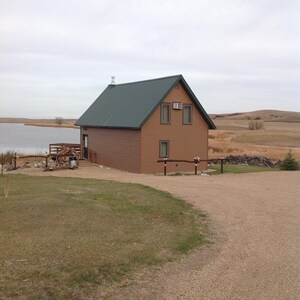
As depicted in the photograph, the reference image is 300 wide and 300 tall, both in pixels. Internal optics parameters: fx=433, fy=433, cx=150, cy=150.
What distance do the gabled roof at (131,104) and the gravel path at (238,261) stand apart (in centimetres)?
1214

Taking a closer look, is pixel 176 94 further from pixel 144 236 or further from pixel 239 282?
pixel 239 282

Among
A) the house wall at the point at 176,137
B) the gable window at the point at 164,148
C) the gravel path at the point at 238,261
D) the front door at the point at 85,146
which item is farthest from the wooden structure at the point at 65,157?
the gravel path at the point at 238,261

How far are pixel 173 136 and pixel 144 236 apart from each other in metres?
18.3

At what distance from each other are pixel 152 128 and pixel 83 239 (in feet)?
58.8

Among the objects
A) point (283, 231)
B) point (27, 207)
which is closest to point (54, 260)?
point (27, 207)

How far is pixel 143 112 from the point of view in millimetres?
26250

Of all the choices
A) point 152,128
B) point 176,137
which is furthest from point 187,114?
point 152,128

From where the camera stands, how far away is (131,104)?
28.8 metres

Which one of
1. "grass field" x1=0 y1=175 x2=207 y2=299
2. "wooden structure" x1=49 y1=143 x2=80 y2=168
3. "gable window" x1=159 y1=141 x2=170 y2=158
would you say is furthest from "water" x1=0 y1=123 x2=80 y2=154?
"grass field" x1=0 y1=175 x2=207 y2=299

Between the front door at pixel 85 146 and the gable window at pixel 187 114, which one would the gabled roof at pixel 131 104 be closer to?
the gable window at pixel 187 114

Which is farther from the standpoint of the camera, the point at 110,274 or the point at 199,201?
the point at 199,201

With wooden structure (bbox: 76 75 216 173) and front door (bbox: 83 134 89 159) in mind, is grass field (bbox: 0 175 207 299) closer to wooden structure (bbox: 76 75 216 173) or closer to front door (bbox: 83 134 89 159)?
wooden structure (bbox: 76 75 216 173)

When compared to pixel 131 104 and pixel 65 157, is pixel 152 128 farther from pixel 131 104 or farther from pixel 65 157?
pixel 65 157

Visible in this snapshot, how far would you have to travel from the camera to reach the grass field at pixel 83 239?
6.52 metres
